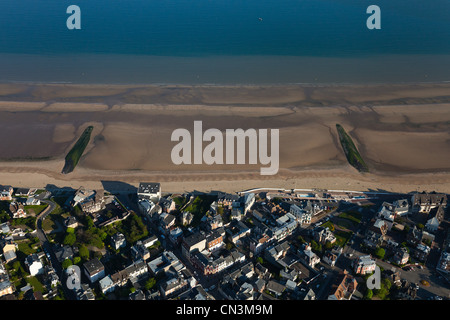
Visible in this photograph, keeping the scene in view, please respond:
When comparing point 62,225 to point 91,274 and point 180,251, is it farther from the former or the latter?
point 180,251

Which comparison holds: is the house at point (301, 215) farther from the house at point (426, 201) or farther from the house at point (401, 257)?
the house at point (426, 201)

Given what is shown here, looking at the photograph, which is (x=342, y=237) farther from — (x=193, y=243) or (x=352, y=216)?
(x=193, y=243)

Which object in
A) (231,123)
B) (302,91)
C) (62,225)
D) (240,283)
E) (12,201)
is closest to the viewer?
(240,283)

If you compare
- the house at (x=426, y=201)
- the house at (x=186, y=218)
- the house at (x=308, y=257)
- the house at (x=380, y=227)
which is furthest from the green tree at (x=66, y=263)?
the house at (x=426, y=201)

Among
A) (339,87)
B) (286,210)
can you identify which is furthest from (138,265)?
(339,87)

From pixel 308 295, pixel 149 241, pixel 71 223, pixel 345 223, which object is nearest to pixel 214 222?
pixel 149 241

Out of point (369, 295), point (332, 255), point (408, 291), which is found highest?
point (332, 255)

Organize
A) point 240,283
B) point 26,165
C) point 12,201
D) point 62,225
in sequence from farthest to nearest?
point 26,165
point 12,201
point 62,225
point 240,283

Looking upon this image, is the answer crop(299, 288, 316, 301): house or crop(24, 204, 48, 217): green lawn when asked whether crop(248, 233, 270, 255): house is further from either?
crop(24, 204, 48, 217): green lawn
